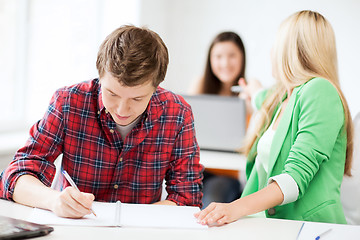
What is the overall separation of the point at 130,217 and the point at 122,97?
0.94ft

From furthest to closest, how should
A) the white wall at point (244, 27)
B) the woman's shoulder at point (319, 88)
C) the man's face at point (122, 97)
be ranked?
the white wall at point (244, 27), the woman's shoulder at point (319, 88), the man's face at point (122, 97)

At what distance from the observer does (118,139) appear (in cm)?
133

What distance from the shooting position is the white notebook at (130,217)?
1061 mm

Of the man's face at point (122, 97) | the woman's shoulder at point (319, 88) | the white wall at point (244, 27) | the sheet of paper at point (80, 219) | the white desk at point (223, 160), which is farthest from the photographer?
the white wall at point (244, 27)

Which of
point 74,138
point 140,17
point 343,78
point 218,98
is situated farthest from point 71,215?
point 343,78

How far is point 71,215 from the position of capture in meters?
1.08

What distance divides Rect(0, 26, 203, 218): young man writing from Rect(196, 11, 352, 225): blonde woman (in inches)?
9.7

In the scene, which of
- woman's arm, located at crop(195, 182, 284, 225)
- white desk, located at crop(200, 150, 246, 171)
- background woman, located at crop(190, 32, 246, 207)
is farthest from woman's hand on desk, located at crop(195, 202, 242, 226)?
background woman, located at crop(190, 32, 246, 207)

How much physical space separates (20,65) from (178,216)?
2.17m

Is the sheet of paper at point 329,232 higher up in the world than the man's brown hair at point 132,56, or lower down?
lower down

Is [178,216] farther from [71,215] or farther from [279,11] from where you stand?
[279,11]

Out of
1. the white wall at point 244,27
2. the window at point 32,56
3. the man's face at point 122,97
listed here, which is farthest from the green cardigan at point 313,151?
the white wall at point 244,27

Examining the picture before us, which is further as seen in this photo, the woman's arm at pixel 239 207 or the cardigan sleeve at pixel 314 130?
the cardigan sleeve at pixel 314 130

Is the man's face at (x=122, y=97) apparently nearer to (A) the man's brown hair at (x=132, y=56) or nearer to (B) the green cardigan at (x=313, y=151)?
(A) the man's brown hair at (x=132, y=56)
